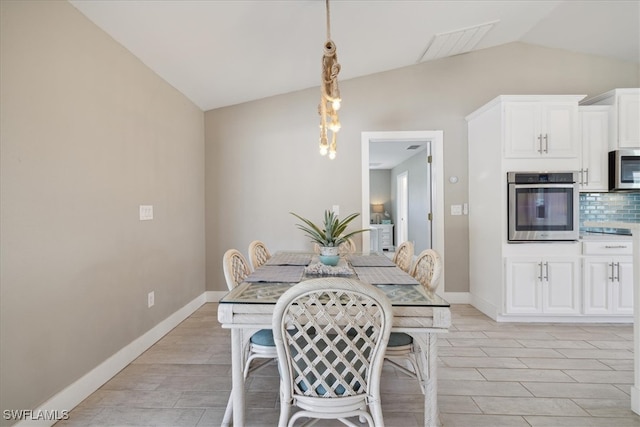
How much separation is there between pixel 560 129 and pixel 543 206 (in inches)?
30.3

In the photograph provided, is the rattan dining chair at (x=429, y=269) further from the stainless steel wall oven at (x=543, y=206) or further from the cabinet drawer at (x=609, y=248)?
the cabinet drawer at (x=609, y=248)

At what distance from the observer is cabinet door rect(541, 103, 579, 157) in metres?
3.03

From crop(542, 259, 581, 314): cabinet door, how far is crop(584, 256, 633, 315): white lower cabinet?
9 centimetres

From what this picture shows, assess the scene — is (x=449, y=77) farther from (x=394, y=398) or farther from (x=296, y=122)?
(x=394, y=398)

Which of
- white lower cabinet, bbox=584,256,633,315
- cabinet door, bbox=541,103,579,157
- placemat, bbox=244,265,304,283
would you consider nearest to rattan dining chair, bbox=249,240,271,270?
placemat, bbox=244,265,304,283

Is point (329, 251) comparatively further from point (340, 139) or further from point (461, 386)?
point (340, 139)

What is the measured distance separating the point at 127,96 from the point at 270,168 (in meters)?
1.71


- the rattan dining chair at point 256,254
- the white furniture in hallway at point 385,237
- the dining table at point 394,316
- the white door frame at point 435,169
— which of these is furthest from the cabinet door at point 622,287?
the white furniture in hallway at point 385,237

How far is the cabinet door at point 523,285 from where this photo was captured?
3.03 metres

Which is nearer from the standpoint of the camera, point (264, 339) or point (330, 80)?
point (264, 339)

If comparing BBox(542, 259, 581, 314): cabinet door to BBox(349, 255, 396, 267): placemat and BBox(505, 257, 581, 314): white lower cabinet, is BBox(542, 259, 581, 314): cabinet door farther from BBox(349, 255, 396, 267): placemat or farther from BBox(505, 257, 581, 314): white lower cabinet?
BBox(349, 255, 396, 267): placemat

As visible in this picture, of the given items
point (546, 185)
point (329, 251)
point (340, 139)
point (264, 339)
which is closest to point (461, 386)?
point (329, 251)

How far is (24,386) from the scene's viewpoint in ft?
5.03

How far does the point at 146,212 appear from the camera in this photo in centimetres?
261
